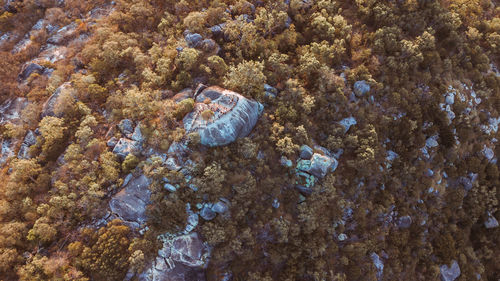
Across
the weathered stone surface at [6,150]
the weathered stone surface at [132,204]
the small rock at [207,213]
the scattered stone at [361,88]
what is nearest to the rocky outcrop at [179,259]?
the small rock at [207,213]

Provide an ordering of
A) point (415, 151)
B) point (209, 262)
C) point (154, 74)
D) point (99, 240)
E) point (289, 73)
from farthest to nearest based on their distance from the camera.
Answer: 1. point (415, 151)
2. point (289, 73)
3. point (154, 74)
4. point (209, 262)
5. point (99, 240)

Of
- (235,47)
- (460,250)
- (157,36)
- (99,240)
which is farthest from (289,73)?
(460,250)

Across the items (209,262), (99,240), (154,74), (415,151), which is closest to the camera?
(99,240)

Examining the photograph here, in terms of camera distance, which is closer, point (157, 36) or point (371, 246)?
point (371, 246)

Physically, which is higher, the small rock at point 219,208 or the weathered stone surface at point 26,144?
the weathered stone surface at point 26,144

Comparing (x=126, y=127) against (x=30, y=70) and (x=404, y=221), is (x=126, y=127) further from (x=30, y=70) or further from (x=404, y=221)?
(x=404, y=221)

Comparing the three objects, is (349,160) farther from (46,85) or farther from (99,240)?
(46,85)

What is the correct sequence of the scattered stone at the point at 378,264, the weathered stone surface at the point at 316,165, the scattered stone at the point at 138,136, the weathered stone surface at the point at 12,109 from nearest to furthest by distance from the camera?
1. the scattered stone at the point at 138,136
2. the weathered stone surface at the point at 316,165
3. the scattered stone at the point at 378,264
4. the weathered stone surface at the point at 12,109

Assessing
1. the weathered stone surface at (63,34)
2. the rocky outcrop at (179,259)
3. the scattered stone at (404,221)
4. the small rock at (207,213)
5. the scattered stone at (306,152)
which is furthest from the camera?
the weathered stone surface at (63,34)

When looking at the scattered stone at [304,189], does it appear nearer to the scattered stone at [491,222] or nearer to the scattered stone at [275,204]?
the scattered stone at [275,204]
